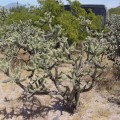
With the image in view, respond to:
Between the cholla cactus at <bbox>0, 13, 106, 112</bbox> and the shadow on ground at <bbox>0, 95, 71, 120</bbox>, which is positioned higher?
the cholla cactus at <bbox>0, 13, 106, 112</bbox>

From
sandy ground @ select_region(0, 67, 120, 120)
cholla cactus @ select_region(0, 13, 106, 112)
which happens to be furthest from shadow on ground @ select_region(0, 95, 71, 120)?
cholla cactus @ select_region(0, 13, 106, 112)

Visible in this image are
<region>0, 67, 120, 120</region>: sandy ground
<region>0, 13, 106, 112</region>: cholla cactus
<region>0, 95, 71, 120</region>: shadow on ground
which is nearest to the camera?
<region>0, 13, 106, 112</region>: cholla cactus

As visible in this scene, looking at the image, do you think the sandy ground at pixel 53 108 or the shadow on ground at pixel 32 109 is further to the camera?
the shadow on ground at pixel 32 109

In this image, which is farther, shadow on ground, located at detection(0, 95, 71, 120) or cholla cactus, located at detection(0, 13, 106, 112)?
shadow on ground, located at detection(0, 95, 71, 120)

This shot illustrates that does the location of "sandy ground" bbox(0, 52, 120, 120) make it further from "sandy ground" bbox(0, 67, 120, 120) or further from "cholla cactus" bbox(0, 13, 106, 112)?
"cholla cactus" bbox(0, 13, 106, 112)

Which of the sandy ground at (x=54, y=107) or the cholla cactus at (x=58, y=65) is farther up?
the cholla cactus at (x=58, y=65)

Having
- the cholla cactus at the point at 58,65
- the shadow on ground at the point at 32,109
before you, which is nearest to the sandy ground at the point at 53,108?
the shadow on ground at the point at 32,109

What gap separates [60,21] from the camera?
1455 centimetres

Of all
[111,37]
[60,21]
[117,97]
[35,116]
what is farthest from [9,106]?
[60,21]

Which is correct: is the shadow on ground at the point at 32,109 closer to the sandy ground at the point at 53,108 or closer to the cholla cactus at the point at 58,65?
the sandy ground at the point at 53,108

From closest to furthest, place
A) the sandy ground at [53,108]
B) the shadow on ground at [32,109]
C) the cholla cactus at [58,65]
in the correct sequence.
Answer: the cholla cactus at [58,65]
the sandy ground at [53,108]
the shadow on ground at [32,109]

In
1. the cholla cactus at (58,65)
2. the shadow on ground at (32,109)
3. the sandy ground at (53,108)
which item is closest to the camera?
the cholla cactus at (58,65)

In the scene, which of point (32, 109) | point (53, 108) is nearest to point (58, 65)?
point (53, 108)

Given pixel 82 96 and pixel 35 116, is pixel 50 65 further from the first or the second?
pixel 82 96
